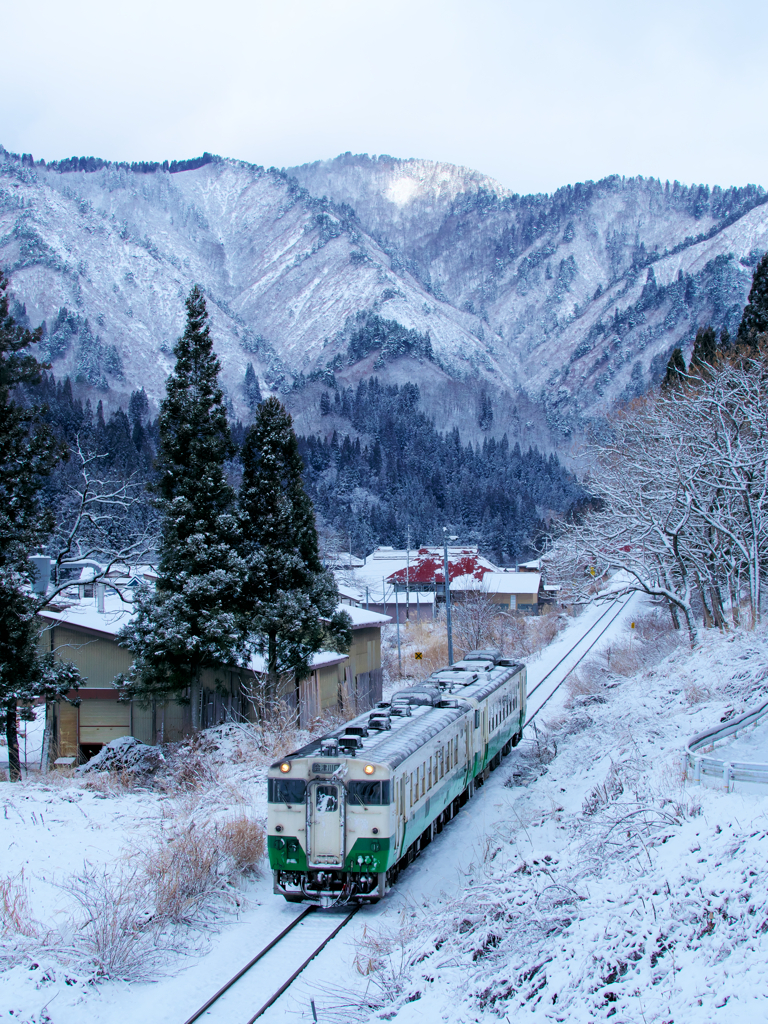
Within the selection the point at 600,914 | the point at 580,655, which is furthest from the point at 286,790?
the point at 580,655

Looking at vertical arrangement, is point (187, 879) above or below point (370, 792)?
below

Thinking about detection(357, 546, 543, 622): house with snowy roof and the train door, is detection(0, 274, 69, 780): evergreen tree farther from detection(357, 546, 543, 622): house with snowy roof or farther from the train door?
detection(357, 546, 543, 622): house with snowy roof

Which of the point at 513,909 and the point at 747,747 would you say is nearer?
the point at 513,909

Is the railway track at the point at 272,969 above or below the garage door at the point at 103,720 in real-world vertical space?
above

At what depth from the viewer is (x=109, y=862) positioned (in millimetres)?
14164

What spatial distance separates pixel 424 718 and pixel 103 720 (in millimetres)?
17552

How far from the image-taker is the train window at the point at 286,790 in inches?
524

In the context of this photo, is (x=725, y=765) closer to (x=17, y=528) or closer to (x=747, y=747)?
(x=747, y=747)

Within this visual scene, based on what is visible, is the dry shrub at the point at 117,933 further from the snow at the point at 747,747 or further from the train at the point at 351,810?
the snow at the point at 747,747

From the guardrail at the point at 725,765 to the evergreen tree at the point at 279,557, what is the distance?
15740 mm

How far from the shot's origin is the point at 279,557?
27.5m

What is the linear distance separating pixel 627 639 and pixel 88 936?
137 feet

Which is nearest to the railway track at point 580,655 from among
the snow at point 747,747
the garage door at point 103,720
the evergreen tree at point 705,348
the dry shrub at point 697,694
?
the dry shrub at point 697,694

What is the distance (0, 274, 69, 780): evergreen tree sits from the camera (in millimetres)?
22969
